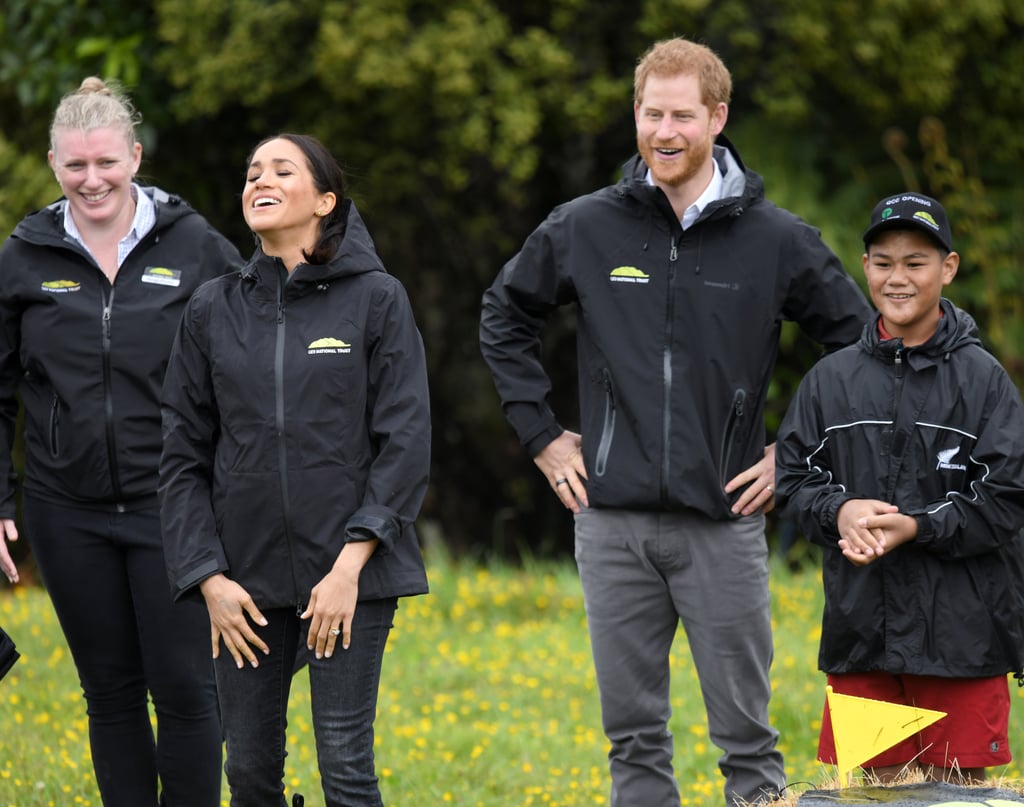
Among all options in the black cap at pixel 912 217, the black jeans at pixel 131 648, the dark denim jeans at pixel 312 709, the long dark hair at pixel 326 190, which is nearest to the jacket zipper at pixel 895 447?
the black cap at pixel 912 217

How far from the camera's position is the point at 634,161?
4.67 metres

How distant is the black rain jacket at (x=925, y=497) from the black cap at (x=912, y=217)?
23cm

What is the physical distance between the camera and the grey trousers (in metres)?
4.48

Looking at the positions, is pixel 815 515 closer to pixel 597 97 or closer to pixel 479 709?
pixel 479 709

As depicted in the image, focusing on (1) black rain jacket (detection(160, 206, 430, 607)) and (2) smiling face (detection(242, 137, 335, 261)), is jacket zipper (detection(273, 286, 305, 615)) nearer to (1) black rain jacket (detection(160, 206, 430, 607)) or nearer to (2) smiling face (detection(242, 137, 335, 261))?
(1) black rain jacket (detection(160, 206, 430, 607))

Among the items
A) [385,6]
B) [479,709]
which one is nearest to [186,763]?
[479,709]

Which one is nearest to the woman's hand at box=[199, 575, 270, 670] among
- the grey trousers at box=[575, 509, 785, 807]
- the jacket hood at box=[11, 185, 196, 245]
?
the grey trousers at box=[575, 509, 785, 807]

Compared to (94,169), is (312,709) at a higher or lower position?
lower

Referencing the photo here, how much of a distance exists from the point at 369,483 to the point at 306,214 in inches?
31.2

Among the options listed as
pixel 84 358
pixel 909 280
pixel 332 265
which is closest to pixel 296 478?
pixel 332 265

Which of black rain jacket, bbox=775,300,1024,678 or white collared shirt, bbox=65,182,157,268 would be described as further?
white collared shirt, bbox=65,182,157,268

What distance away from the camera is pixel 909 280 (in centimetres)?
415

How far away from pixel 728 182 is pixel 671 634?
1449mm

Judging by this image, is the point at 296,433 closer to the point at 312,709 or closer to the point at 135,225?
the point at 312,709
